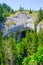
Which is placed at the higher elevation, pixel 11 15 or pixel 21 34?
pixel 11 15

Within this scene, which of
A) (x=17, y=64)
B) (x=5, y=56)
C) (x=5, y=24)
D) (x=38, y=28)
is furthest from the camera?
(x=5, y=24)

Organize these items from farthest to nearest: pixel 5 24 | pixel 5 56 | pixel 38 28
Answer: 1. pixel 5 24
2. pixel 38 28
3. pixel 5 56

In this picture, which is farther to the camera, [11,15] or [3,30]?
[11,15]

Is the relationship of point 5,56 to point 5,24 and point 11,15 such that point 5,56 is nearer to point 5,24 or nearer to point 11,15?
point 5,24

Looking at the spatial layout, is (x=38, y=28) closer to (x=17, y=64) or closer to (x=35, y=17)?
(x=35, y=17)

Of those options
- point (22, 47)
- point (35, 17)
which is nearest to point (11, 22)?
point (35, 17)

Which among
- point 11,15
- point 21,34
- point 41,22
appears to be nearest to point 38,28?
point 41,22
